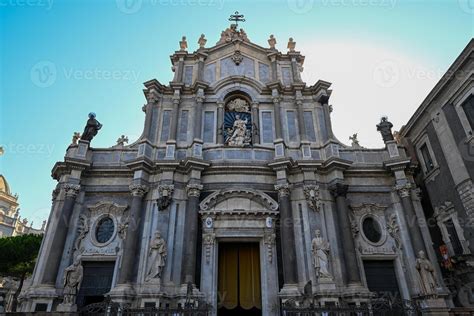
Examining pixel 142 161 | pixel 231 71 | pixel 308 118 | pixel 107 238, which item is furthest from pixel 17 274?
pixel 308 118

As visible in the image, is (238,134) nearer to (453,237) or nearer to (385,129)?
(385,129)

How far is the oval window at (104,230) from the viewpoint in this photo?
13500 mm

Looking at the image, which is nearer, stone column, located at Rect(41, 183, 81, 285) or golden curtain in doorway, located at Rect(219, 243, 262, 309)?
stone column, located at Rect(41, 183, 81, 285)

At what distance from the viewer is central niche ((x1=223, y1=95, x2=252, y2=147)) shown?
15625 millimetres

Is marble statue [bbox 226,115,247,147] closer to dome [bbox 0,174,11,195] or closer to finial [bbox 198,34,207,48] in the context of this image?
finial [bbox 198,34,207,48]

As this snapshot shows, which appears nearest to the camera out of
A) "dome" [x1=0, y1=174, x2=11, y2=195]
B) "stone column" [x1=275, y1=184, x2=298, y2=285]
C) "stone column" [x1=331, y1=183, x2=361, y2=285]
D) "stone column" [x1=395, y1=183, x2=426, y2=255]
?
"stone column" [x1=275, y1=184, x2=298, y2=285]

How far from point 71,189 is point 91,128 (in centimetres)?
334

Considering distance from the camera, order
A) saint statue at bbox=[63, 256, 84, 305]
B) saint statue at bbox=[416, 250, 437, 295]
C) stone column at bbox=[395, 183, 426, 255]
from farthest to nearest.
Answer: stone column at bbox=[395, 183, 426, 255] → saint statue at bbox=[416, 250, 437, 295] → saint statue at bbox=[63, 256, 84, 305]

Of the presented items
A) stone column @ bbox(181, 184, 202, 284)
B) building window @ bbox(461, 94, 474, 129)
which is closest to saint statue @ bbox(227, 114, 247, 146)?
stone column @ bbox(181, 184, 202, 284)

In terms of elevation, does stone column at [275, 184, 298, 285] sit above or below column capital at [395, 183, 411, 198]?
below

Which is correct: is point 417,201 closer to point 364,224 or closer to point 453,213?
point 453,213

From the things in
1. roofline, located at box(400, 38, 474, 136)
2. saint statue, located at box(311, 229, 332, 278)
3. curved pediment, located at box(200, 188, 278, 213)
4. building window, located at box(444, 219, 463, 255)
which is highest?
roofline, located at box(400, 38, 474, 136)

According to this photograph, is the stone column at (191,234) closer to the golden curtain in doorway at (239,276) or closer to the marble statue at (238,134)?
the golden curtain in doorway at (239,276)

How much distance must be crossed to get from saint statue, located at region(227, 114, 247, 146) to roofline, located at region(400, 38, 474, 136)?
941 centimetres
